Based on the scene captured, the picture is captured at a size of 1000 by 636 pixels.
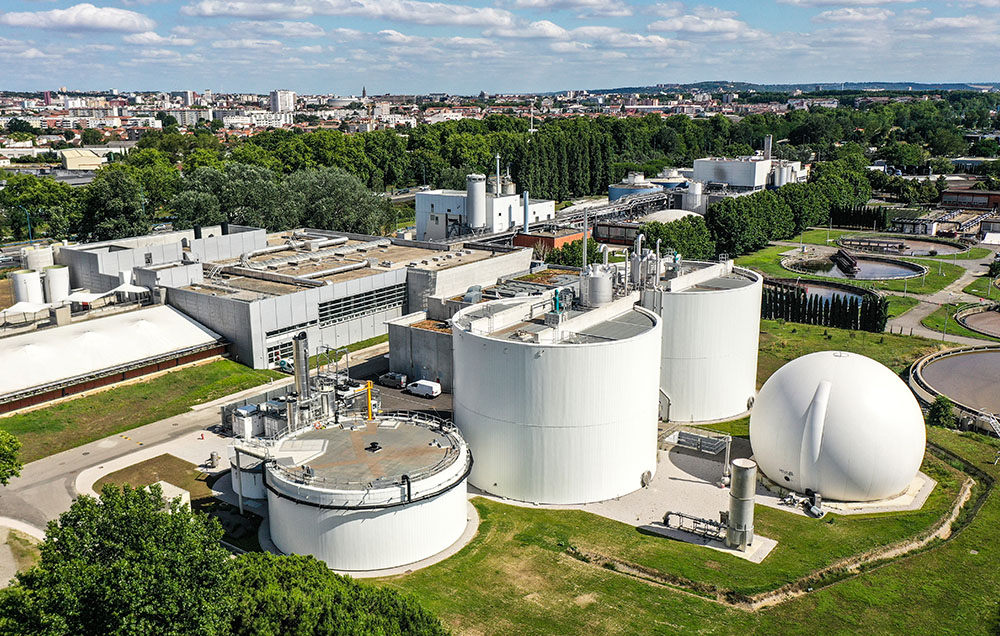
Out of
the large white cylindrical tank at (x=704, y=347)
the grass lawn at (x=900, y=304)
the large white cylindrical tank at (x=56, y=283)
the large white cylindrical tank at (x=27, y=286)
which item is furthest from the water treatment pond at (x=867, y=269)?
the large white cylindrical tank at (x=27, y=286)

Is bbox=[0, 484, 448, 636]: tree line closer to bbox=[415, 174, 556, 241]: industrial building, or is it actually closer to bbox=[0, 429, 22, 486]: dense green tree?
bbox=[0, 429, 22, 486]: dense green tree

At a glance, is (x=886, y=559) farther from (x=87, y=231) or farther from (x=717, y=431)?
(x=87, y=231)

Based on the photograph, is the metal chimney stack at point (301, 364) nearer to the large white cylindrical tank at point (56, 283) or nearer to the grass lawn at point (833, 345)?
the grass lawn at point (833, 345)

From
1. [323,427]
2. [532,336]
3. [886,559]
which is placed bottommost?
[886,559]

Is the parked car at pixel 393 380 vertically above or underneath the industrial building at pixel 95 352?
underneath

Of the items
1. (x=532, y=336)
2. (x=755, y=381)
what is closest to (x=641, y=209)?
(x=755, y=381)

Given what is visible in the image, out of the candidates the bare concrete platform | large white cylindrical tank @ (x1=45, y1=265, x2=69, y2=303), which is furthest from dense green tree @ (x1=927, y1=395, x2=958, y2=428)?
large white cylindrical tank @ (x1=45, y1=265, x2=69, y2=303)
